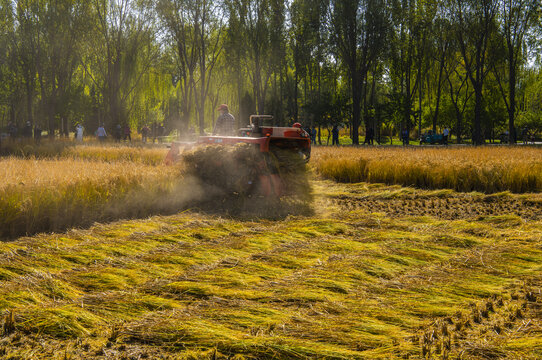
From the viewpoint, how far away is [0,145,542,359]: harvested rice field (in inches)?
106

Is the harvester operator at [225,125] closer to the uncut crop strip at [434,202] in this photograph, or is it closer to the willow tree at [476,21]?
the uncut crop strip at [434,202]

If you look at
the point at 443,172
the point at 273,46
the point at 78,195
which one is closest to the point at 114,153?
the point at 78,195

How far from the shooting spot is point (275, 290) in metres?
3.57

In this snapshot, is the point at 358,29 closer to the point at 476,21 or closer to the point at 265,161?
the point at 476,21

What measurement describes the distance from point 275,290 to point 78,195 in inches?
158

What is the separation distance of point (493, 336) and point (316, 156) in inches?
420

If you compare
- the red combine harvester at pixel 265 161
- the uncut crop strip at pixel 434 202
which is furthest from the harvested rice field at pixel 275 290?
the red combine harvester at pixel 265 161

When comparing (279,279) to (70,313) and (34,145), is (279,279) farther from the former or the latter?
(34,145)

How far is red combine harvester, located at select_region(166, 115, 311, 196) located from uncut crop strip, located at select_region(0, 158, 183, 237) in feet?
3.32

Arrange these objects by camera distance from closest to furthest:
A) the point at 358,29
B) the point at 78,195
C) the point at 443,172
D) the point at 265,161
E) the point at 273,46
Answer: the point at 78,195 < the point at 265,161 < the point at 443,172 < the point at 358,29 < the point at 273,46

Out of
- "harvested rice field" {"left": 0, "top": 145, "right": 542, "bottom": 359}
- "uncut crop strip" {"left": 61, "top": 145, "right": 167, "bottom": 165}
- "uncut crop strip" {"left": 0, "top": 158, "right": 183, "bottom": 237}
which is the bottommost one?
"harvested rice field" {"left": 0, "top": 145, "right": 542, "bottom": 359}

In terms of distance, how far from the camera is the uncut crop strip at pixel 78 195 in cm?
574

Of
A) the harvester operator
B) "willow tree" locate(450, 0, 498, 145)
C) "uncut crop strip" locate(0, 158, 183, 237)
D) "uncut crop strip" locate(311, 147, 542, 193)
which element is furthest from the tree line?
"uncut crop strip" locate(0, 158, 183, 237)

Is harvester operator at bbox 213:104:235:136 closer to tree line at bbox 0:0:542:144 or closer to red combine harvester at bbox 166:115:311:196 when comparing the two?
red combine harvester at bbox 166:115:311:196
